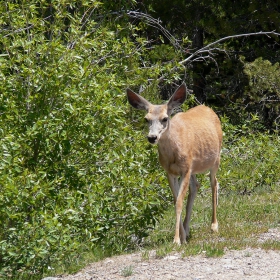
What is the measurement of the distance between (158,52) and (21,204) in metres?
7.53

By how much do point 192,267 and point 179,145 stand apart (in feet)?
7.62

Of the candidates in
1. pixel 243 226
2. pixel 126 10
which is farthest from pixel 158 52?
pixel 243 226

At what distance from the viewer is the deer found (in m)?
9.66

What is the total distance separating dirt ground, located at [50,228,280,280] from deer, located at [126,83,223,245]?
1027 mm

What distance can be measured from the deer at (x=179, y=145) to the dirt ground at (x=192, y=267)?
3.37ft

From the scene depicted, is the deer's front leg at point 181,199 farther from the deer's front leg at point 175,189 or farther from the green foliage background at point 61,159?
the green foliage background at point 61,159

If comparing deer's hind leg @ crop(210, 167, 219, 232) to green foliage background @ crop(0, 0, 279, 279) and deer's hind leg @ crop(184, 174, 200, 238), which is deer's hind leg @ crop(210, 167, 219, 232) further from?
green foliage background @ crop(0, 0, 279, 279)

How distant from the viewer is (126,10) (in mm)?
13898

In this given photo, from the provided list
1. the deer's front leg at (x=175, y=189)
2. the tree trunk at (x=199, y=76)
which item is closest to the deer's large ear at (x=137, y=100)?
the deer's front leg at (x=175, y=189)

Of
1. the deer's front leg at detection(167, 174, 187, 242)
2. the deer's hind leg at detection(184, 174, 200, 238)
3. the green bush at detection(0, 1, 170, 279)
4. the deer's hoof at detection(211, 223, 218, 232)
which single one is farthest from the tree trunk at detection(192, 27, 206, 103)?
the deer's front leg at detection(167, 174, 187, 242)

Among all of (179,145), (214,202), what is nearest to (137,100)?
(179,145)

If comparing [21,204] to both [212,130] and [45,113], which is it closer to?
[45,113]

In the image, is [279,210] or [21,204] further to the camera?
[279,210]

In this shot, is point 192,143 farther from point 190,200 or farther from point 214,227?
point 214,227
